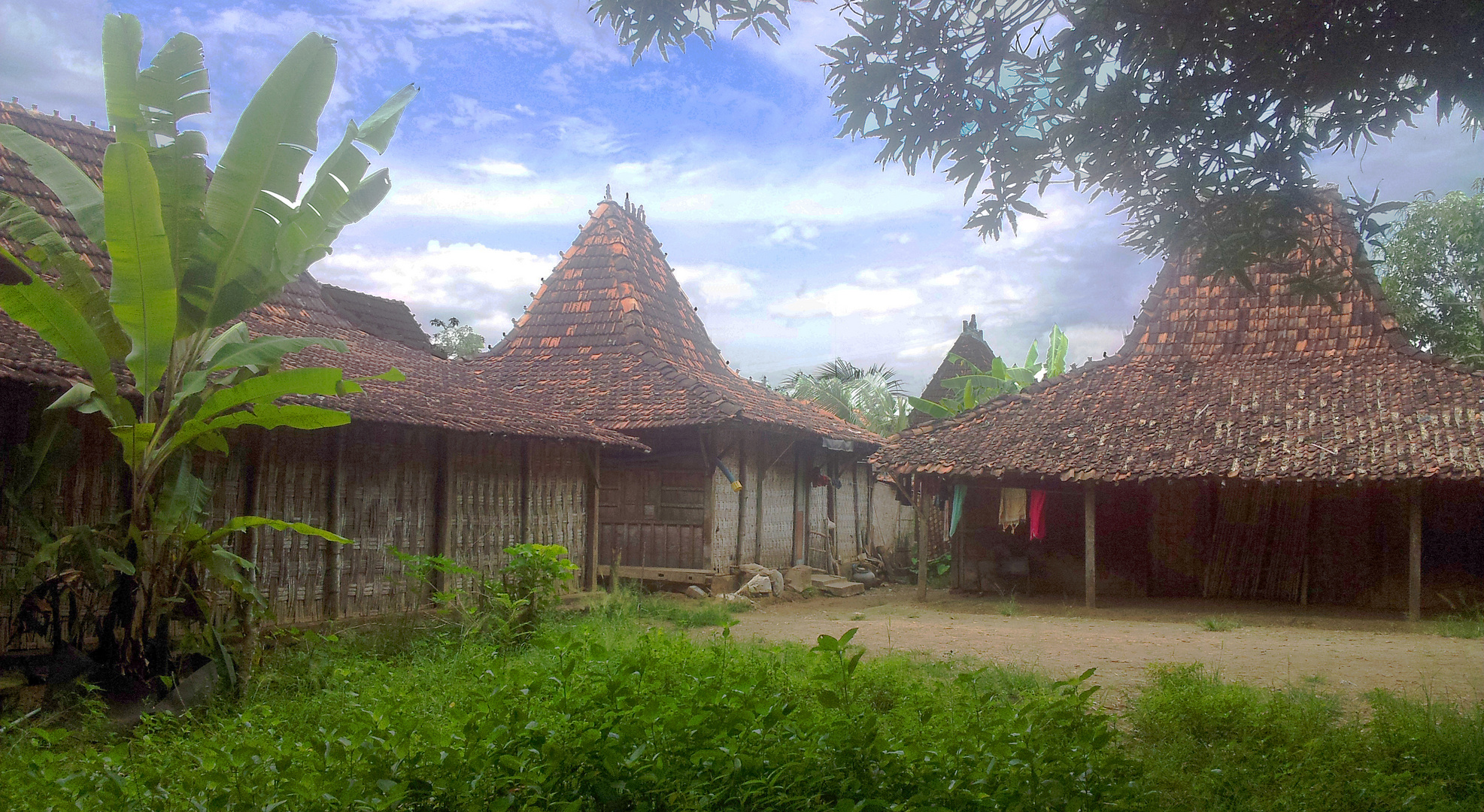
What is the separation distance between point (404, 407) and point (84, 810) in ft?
19.9

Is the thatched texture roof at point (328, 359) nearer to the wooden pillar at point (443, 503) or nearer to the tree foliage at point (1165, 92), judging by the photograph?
the wooden pillar at point (443, 503)

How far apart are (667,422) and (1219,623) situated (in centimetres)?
743

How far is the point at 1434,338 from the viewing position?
2072cm

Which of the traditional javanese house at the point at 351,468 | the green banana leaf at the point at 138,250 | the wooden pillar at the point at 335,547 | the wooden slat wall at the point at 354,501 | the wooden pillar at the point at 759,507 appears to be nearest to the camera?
the green banana leaf at the point at 138,250

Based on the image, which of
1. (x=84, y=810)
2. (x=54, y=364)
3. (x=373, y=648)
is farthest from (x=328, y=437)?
(x=84, y=810)

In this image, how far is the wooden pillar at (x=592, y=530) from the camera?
12438 mm

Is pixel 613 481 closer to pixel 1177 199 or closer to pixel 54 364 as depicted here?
pixel 54 364

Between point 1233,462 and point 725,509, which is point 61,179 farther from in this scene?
point 1233,462

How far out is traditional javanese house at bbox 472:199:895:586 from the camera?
1436 cm

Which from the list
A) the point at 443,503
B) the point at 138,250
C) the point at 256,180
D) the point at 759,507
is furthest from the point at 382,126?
the point at 759,507

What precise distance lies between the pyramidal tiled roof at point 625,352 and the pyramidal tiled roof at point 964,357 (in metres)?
5.60

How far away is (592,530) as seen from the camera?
41.4 ft

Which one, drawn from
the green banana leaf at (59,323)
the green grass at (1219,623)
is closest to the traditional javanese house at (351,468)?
the green banana leaf at (59,323)

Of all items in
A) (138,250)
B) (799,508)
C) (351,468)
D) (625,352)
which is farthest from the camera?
(799,508)
